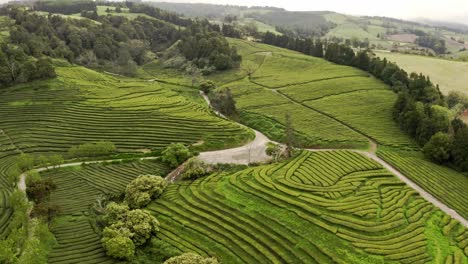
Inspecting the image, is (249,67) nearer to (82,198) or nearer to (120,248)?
(82,198)

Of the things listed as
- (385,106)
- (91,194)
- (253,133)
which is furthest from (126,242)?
(385,106)

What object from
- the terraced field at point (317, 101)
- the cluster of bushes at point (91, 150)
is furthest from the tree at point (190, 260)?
the terraced field at point (317, 101)

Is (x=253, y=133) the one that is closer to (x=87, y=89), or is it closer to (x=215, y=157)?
(x=215, y=157)

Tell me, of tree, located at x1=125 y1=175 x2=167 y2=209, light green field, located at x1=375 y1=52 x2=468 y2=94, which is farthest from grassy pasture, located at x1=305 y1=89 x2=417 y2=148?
tree, located at x1=125 y1=175 x2=167 y2=209

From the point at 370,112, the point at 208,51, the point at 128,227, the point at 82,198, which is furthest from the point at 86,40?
the point at 128,227

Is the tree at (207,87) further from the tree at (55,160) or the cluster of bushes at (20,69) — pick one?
the tree at (55,160)

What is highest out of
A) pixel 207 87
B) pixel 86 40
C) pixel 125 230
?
pixel 86 40

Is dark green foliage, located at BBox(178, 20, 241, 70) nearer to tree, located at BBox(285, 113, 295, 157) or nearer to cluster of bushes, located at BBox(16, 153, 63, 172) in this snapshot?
tree, located at BBox(285, 113, 295, 157)
